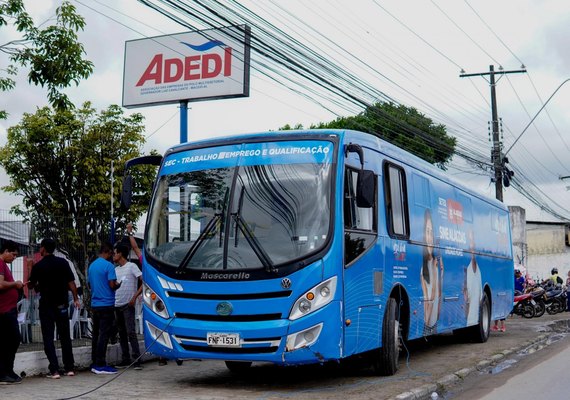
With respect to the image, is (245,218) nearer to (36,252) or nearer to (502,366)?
(36,252)

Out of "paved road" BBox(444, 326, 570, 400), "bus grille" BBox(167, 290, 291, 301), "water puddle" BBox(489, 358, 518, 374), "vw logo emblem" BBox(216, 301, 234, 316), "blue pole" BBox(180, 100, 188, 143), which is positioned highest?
"blue pole" BBox(180, 100, 188, 143)

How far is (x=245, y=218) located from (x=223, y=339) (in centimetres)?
136

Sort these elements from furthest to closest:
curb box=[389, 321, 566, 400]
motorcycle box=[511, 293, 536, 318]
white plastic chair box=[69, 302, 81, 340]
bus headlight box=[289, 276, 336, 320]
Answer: motorcycle box=[511, 293, 536, 318]
white plastic chair box=[69, 302, 81, 340]
curb box=[389, 321, 566, 400]
bus headlight box=[289, 276, 336, 320]

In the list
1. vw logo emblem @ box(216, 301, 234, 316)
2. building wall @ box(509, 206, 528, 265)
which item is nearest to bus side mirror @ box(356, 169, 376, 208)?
vw logo emblem @ box(216, 301, 234, 316)

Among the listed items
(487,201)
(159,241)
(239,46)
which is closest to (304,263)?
(159,241)

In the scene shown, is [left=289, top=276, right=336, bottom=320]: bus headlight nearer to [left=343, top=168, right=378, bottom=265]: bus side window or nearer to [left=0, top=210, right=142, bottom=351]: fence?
[left=343, top=168, right=378, bottom=265]: bus side window

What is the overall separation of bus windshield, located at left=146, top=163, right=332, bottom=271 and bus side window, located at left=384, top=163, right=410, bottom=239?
1769 millimetres

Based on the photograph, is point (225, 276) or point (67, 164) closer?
point (225, 276)

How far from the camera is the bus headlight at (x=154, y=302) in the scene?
8766mm

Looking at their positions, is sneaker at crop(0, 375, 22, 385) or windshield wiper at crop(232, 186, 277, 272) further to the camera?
sneaker at crop(0, 375, 22, 385)

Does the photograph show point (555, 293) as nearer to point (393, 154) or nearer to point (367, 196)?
point (393, 154)

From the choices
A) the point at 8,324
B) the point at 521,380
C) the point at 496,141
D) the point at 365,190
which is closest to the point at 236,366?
the point at 8,324

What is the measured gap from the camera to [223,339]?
27.2ft

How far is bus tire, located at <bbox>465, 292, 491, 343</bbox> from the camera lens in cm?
1572
